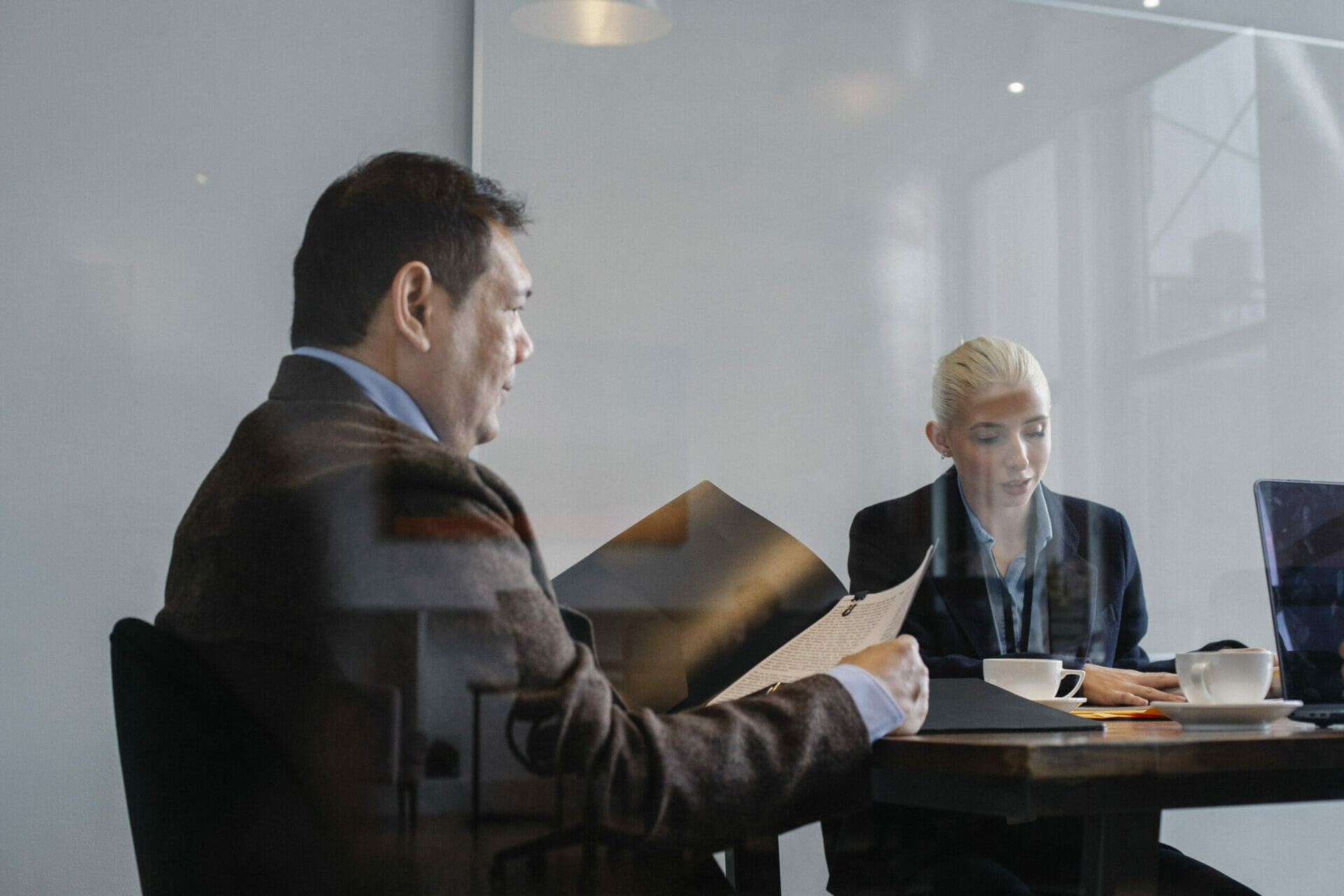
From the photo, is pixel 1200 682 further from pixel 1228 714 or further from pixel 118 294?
pixel 118 294

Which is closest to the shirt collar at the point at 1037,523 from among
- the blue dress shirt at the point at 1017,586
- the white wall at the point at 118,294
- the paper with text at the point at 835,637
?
the blue dress shirt at the point at 1017,586

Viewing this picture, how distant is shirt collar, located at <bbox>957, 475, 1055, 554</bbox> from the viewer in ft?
5.84

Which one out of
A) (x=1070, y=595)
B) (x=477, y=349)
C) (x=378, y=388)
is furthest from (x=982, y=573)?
(x=378, y=388)

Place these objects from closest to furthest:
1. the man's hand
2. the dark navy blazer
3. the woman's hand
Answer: the man's hand < the woman's hand < the dark navy blazer

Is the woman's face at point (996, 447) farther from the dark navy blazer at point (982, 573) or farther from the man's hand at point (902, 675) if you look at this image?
the man's hand at point (902, 675)

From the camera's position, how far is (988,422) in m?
1.92

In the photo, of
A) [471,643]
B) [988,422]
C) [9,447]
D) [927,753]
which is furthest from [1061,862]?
[9,447]

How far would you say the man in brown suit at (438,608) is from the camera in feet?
2.48

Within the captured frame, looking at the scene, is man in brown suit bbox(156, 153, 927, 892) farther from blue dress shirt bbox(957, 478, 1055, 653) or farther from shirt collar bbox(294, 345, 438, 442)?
blue dress shirt bbox(957, 478, 1055, 653)

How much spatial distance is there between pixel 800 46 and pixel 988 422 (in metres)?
0.82

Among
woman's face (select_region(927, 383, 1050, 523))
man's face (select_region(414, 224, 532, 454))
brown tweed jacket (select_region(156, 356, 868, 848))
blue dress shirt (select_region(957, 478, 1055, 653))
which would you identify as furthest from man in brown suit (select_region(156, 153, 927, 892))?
woman's face (select_region(927, 383, 1050, 523))

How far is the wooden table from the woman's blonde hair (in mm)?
1194

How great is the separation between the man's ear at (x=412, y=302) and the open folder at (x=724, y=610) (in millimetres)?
258

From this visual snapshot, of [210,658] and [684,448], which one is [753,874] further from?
[684,448]
